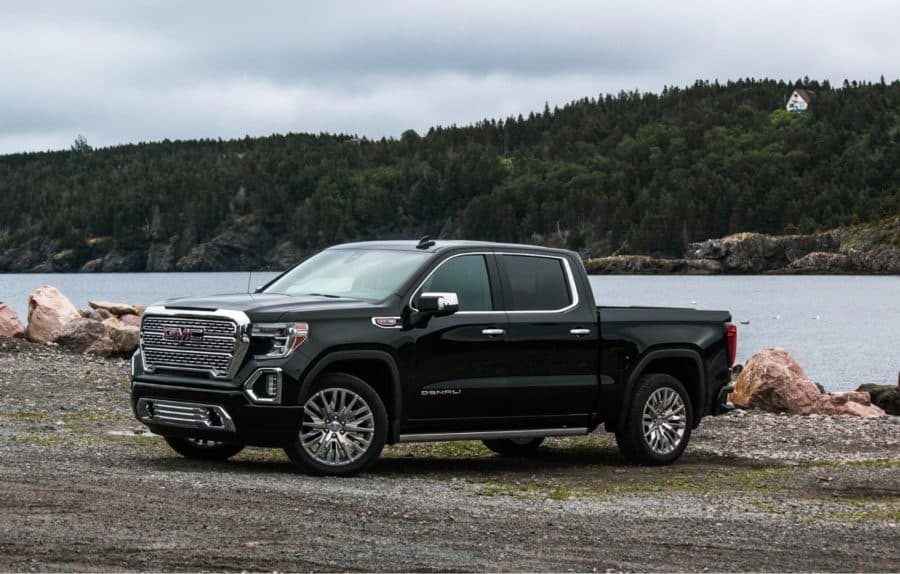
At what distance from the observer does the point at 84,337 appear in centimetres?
3005

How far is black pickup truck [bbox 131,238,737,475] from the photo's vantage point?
11.2 metres

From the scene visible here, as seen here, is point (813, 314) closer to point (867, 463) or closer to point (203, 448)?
point (867, 463)

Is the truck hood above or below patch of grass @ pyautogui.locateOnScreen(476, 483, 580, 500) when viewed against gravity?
above

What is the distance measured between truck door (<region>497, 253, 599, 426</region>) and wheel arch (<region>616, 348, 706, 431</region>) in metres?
0.42

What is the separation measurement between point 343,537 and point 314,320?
323cm

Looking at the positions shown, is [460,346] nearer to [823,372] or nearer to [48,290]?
[48,290]

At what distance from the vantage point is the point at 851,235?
194m

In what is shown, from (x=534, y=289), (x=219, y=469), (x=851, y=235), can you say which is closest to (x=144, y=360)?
(x=219, y=469)

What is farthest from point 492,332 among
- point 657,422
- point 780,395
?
point 780,395

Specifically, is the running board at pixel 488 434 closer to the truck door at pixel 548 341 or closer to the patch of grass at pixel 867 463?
the truck door at pixel 548 341

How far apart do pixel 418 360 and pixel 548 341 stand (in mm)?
1355

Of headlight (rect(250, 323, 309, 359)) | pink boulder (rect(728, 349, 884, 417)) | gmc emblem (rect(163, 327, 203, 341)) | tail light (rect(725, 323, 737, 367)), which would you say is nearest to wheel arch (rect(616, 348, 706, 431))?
tail light (rect(725, 323, 737, 367))

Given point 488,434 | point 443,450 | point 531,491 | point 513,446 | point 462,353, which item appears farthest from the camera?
point 443,450

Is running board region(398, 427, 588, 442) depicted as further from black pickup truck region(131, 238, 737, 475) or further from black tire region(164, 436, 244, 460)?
black tire region(164, 436, 244, 460)
